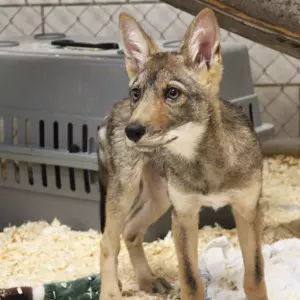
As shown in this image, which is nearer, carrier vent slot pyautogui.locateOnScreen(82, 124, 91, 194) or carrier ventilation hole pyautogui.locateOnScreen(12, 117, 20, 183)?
carrier vent slot pyautogui.locateOnScreen(82, 124, 91, 194)

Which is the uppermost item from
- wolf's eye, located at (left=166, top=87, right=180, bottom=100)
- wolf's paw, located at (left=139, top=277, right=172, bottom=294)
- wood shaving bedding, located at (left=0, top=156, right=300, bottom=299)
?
wolf's eye, located at (left=166, top=87, right=180, bottom=100)

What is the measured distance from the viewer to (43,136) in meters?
3.17

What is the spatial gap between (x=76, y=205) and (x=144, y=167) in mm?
824

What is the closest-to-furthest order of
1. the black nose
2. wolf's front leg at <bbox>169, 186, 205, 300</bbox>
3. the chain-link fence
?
the black nose, wolf's front leg at <bbox>169, 186, 205, 300</bbox>, the chain-link fence

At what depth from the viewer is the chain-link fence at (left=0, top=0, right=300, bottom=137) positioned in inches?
168

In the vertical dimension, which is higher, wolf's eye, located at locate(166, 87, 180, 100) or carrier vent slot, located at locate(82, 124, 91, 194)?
wolf's eye, located at locate(166, 87, 180, 100)

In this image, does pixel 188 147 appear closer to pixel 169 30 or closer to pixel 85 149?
pixel 85 149

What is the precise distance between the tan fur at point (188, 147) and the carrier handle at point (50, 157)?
1.99ft

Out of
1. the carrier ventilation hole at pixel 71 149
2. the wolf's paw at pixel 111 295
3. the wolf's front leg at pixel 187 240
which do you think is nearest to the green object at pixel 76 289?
the wolf's paw at pixel 111 295

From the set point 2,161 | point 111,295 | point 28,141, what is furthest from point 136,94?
point 2,161

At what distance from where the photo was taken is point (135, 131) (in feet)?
5.90

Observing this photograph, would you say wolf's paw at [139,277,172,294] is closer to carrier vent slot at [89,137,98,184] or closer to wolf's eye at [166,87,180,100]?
carrier vent slot at [89,137,98,184]

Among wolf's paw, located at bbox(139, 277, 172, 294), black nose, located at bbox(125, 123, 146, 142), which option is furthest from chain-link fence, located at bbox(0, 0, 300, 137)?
black nose, located at bbox(125, 123, 146, 142)

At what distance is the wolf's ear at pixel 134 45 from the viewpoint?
2.12m
